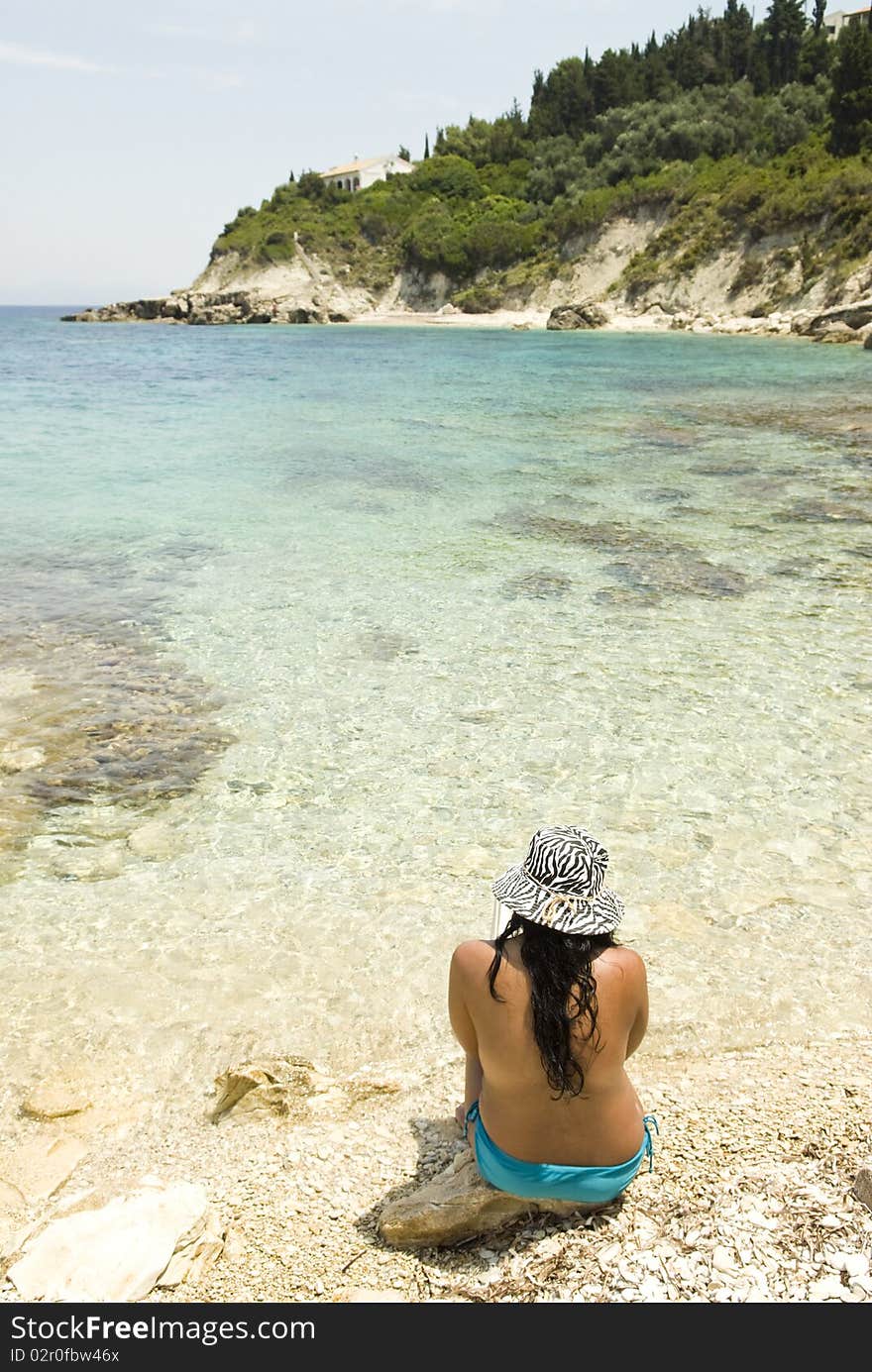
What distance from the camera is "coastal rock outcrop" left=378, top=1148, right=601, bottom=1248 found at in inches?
111

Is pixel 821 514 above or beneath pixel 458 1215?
above

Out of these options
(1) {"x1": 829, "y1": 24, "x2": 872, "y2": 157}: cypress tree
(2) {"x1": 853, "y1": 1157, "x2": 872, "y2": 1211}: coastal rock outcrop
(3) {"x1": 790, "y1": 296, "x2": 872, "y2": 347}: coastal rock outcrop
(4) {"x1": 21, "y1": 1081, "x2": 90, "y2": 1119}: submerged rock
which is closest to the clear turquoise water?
(4) {"x1": 21, "y1": 1081, "x2": 90, "y2": 1119}: submerged rock

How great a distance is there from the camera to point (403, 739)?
694 cm

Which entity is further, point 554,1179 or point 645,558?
point 645,558

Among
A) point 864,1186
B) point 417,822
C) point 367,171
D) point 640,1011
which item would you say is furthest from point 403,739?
point 367,171

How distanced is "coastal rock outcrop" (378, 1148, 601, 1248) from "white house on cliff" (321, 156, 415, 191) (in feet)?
454

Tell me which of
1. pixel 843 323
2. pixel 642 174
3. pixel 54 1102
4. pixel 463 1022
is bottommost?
pixel 54 1102

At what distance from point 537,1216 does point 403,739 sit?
4.31m

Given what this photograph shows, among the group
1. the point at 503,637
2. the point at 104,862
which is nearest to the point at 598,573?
the point at 503,637

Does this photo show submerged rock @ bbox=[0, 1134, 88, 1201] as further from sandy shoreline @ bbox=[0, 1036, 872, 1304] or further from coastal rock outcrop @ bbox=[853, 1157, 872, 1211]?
coastal rock outcrop @ bbox=[853, 1157, 872, 1211]

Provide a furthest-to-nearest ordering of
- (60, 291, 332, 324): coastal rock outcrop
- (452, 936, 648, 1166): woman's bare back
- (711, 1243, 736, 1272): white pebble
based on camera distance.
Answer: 1. (60, 291, 332, 324): coastal rock outcrop
2. (452, 936, 648, 1166): woman's bare back
3. (711, 1243, 736, 1272): white pebble

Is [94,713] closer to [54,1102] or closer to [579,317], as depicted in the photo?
[54,1102]
